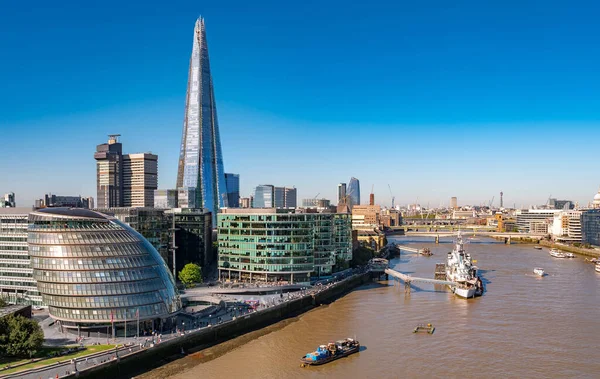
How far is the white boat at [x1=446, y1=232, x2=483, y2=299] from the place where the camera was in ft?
251

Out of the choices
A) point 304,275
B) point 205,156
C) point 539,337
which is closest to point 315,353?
point 539,337

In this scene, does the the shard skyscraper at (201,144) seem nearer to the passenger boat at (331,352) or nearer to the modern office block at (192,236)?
the modern office block at (192,236)

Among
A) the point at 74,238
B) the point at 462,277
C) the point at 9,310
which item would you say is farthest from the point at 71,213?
the point at 462,277

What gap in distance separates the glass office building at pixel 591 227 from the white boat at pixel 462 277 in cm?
7664

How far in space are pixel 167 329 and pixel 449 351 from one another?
26598 millimetres

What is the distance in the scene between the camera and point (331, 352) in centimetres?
4778

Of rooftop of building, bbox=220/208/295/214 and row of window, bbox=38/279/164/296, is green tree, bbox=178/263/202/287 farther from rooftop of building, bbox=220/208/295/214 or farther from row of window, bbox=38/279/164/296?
row of window, bbox=38/279/164/296

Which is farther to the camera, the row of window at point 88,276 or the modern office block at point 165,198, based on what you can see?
the modern office block at point 165,198

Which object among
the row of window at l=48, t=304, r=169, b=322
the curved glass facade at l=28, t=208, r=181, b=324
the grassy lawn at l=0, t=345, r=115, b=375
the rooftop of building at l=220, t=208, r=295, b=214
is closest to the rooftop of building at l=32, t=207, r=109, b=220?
the curved glass facade at l=28, t=208, r=181, b=324

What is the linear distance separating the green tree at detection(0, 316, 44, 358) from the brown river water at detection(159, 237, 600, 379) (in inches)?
467

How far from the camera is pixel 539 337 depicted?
54.3m

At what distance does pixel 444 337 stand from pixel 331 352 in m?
13.5

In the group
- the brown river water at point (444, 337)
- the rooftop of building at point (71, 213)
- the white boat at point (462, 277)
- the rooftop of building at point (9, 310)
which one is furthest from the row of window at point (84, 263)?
the white boat at point (462, 277)

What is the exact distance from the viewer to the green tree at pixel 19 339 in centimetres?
4256
